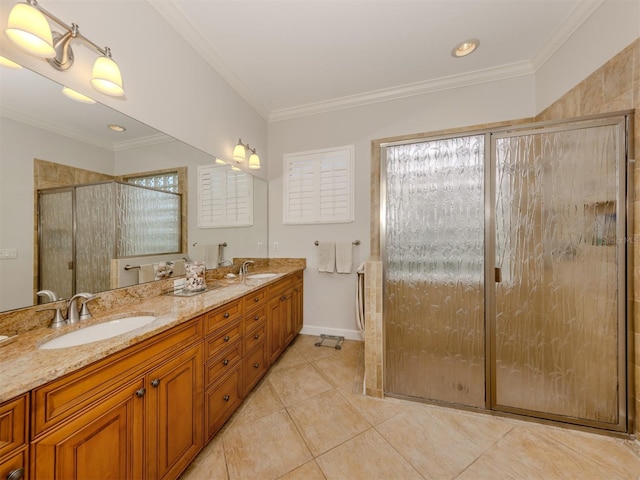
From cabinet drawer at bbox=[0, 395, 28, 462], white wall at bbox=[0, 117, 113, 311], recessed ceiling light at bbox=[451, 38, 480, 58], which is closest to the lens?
cabinet drawer at bbox=[0, 395, 28, 462]

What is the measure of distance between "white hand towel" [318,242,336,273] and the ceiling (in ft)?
5.57

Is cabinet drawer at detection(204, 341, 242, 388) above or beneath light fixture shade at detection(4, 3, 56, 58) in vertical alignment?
beneath

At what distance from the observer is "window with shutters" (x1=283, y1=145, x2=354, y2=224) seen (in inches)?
112

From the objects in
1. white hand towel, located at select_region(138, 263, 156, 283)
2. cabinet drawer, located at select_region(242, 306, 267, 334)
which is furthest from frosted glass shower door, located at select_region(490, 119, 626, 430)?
white hand towel, located at select_region(138, 263, 156, 283)

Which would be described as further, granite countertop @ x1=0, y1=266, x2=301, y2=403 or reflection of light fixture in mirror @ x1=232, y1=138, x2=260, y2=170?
reflection of light fixture in mirror @ x1=232, y1=138, x2=260, y2=170

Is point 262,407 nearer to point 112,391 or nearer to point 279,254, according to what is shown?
point 112,391

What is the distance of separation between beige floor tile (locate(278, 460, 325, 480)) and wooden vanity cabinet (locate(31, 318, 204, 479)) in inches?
19.8

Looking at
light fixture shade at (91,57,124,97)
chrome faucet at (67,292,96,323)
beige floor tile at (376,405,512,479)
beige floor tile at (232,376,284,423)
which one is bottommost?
beige floor tile at (376,405,512,479)

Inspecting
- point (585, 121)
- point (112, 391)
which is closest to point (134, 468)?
point (112, 391)

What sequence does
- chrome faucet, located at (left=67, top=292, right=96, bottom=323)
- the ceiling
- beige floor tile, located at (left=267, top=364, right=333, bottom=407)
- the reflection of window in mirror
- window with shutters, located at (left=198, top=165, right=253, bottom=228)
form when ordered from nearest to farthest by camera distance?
chrome faucet, located at (left=67, top=292, right=96, bottom=323) → the reflection of window in mirror → the ceiling → beige floor tile, located at (left=267, top=364, right=333, bottom=407) → window with shutters, located at (left=198, top=165, right=253, bottom=228)

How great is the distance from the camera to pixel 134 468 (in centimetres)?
95

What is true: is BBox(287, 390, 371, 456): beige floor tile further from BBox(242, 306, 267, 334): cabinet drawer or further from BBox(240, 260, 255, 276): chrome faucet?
BBox(240, 260, 255, 276): chrome faucet

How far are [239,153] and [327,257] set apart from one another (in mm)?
1455

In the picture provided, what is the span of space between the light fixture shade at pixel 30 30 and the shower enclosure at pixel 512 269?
71.7 inches
